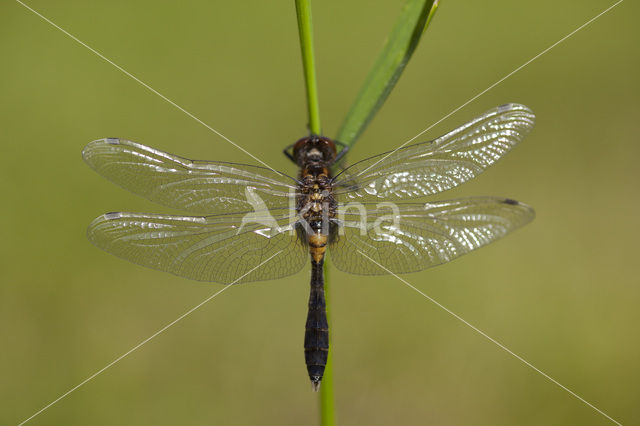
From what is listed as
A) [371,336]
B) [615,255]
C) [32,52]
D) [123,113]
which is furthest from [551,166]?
[32,52]

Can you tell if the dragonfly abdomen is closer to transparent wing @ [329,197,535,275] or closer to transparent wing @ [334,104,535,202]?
transparent wing @ [329,197,535,275]

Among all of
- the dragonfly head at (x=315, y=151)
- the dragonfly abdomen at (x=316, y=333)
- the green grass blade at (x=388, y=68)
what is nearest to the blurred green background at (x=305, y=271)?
the dragonfly abdomen at (x=316, y=333)

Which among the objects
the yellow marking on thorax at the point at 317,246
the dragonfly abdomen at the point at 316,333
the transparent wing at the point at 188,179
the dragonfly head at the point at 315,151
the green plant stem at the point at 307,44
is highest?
the green plant stem at the point at 307,44

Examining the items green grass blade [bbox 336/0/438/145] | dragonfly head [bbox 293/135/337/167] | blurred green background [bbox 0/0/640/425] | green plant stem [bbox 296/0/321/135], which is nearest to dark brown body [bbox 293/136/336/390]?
dragonfly head [bbox 293/135/337/167]

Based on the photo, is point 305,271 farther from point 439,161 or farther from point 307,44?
Answer: point 307,44

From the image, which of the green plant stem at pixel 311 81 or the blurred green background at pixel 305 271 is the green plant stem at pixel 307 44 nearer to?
the green plant stem at pixel 311 81
